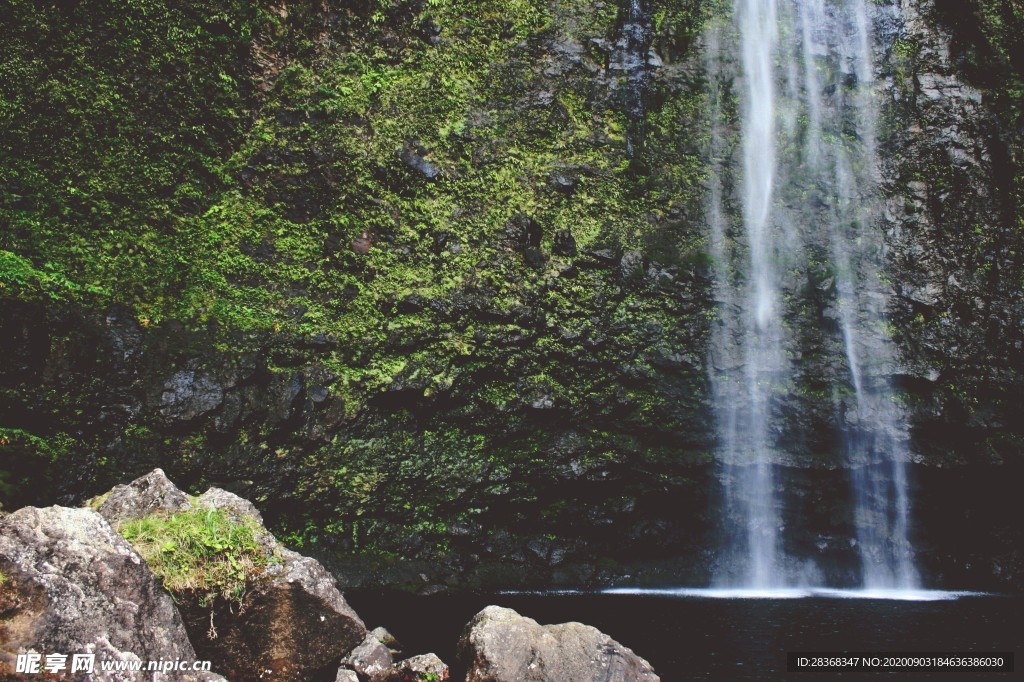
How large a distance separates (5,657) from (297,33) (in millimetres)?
9711

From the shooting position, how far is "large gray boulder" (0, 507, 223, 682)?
93.4 inches

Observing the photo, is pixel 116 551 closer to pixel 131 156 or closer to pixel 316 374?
pixel 316 374

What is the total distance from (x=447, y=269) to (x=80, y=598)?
24.4 ft

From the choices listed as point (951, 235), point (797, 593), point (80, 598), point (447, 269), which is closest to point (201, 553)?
point (80, 598)

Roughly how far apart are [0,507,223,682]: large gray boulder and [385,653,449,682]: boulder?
92.9 inches

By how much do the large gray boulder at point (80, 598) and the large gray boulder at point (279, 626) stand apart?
0.37 meters

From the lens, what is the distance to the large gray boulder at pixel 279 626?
341cm

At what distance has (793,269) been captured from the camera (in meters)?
10.4

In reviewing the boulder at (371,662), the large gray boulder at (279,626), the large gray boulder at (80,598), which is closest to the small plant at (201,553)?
the large gray boulder at (279,626)

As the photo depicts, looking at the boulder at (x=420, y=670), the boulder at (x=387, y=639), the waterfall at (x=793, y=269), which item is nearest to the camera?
the boulder at (x=420, y=670)

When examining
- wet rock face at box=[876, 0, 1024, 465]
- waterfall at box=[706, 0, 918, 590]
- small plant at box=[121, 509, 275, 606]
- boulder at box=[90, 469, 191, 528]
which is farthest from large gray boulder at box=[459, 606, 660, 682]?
wet rock face at box=[876, 0, 1024, 465]

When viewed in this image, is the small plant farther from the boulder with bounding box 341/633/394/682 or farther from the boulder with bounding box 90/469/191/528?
the boulder with bounding box 341/633/394/682

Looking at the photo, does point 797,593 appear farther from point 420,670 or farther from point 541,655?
point 420,670

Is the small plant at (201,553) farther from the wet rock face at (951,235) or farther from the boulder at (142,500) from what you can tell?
the wet rock face at (951,235)
